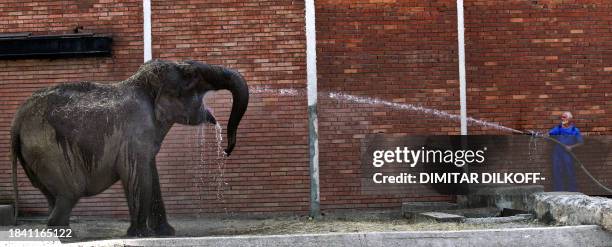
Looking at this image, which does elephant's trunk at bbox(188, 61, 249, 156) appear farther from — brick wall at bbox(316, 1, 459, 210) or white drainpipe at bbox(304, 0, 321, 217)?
brick wall at bbox(316, 1, 459, 210)

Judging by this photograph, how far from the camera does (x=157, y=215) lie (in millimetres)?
10039

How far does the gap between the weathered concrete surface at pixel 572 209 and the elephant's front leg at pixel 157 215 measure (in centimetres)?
426

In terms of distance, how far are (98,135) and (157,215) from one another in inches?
46.9

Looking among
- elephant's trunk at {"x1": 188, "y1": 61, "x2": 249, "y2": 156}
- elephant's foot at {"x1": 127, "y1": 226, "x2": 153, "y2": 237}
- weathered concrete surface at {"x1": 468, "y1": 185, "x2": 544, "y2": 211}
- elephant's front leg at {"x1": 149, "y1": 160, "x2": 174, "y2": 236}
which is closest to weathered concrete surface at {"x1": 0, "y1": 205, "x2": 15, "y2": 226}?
elephant's front leg at {"x1": 149, "y1": 160, "x2": 174, "y2": 236}

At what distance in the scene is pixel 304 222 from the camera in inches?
471

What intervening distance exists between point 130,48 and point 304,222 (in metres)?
3.84

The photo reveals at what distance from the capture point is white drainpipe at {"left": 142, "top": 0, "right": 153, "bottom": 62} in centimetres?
1344

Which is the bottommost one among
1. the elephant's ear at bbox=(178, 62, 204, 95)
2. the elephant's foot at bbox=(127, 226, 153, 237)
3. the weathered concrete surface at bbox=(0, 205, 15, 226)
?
the weathered concrete surface at bbox=(0, 205, 15, 226)

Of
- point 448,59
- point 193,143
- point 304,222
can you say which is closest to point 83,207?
point 193,143

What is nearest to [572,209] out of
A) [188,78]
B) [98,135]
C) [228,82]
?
[228,82]

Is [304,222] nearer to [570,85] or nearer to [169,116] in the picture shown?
[169,116]

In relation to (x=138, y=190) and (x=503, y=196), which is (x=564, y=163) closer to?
(x=503, y=196)

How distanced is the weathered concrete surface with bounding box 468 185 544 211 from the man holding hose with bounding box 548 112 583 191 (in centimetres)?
51

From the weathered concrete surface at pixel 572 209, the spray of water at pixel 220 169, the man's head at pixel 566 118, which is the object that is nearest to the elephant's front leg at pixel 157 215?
the spray of water at pixel 220 169
